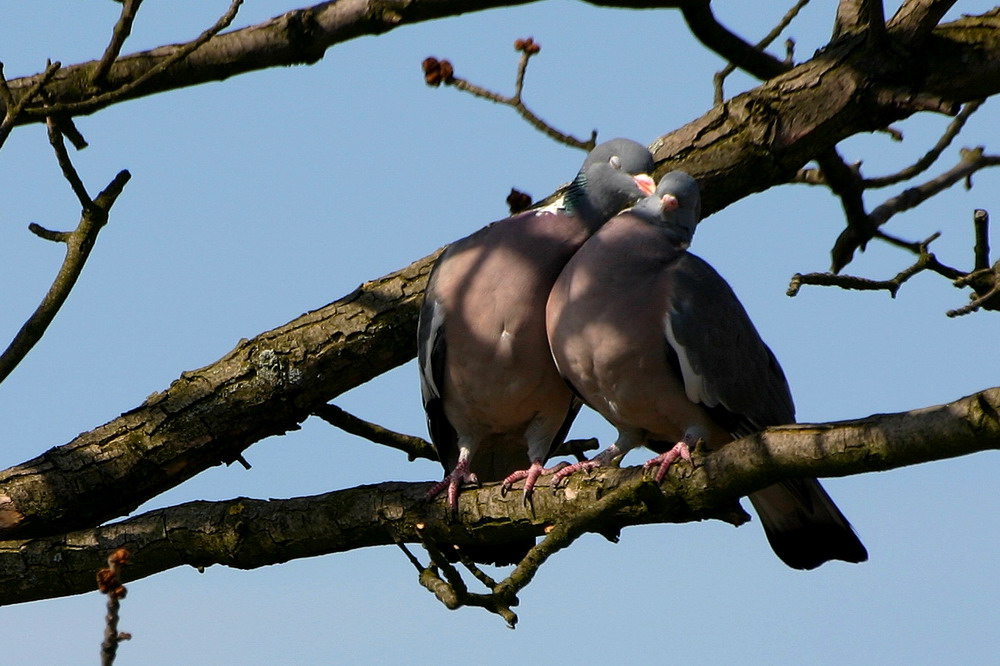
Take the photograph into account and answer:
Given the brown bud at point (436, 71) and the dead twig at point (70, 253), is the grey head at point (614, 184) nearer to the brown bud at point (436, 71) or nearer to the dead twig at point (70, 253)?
the brown bud at point (436, 71)

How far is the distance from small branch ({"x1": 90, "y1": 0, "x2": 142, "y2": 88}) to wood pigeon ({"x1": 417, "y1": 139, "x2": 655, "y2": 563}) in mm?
1328

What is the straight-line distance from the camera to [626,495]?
3.33 meters

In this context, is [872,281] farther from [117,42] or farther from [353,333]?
[117,42]

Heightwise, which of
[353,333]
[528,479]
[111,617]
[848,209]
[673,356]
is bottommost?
[111,617]

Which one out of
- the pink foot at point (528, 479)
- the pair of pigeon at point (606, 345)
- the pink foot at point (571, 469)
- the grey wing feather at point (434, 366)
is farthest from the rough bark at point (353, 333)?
the pink foot at point (571, 469)

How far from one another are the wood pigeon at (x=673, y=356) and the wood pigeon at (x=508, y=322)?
17 cm

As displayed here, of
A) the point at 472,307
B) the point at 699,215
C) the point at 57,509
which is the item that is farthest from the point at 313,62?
the point at 57,509

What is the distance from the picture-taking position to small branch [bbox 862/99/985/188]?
533 centimetres

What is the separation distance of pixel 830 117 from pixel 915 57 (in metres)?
0.37

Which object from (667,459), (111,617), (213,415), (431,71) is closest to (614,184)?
(431,71)

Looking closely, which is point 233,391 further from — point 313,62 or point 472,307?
point 313,62

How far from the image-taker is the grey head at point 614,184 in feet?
15.9

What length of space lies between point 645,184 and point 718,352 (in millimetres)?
820

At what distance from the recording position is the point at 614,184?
4.87 meters
